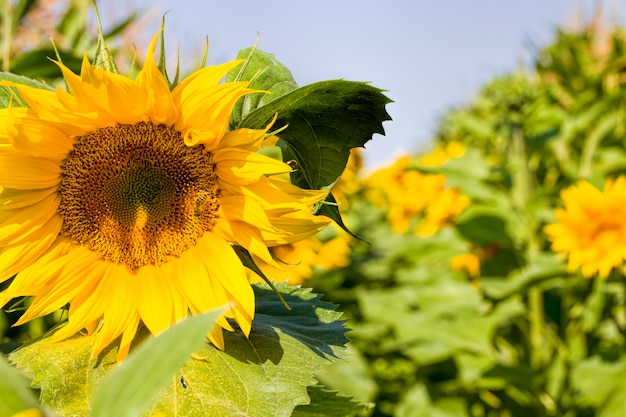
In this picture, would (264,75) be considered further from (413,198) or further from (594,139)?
(413,198)

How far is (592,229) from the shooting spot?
2.23m

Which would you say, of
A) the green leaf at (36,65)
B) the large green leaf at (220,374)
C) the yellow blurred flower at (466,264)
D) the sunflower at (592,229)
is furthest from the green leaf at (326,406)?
the yellow blurred flower at (466,264)

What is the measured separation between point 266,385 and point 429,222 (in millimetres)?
2630

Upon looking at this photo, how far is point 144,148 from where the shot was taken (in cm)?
61

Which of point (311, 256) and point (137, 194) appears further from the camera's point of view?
point (311, 256)

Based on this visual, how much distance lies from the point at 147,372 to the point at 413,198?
3.51 meters

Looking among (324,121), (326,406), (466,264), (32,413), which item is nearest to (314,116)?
(324,121)

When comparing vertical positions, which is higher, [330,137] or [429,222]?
[330,137]

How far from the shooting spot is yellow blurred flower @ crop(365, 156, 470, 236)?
3.09m

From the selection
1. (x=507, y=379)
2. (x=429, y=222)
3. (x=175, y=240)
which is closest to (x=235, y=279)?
(x=175, y=240)

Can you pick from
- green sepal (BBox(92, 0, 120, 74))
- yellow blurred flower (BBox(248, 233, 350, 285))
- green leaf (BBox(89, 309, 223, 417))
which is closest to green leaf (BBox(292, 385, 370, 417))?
green sepal (BBox(92, 0, 120, 74))

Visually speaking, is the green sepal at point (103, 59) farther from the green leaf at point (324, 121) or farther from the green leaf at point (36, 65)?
the green leaf at point (36, 65)

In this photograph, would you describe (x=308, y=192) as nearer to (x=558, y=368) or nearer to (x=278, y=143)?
(x=278, y=143)

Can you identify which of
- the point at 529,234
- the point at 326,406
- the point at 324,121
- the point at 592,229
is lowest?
the point at 529,234
